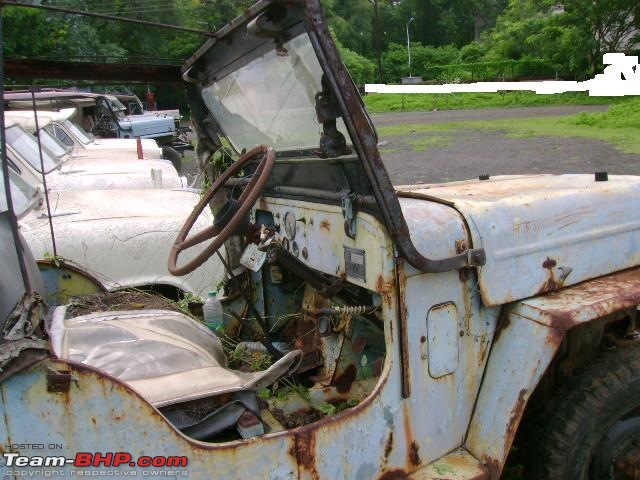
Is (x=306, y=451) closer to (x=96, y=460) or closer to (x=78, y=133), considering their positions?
(x=96, y=460)

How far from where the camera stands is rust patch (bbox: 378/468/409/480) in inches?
82.0

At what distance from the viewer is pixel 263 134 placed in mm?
2775

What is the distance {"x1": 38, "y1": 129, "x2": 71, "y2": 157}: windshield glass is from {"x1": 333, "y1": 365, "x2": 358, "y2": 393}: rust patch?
7.03 m

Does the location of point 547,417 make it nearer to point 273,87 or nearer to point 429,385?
point 429,385

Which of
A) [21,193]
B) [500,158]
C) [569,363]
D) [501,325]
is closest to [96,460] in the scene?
[501,325]

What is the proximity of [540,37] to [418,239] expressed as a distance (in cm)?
3579

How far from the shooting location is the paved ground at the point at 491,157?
38.7 ft

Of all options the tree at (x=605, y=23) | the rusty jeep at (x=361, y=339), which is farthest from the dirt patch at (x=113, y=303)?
the tree at (x=605, y=23)

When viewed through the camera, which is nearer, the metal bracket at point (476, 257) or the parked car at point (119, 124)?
the metal bracket at point (476, 257)

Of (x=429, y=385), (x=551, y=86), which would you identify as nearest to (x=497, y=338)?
(x=429, y=385)

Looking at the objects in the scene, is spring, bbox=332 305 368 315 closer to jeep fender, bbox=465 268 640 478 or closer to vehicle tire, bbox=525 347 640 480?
jeep fender, bbox=465 268 640 478

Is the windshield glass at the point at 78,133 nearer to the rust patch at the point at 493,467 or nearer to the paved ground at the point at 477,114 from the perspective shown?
the rust patch at the point at 493,467

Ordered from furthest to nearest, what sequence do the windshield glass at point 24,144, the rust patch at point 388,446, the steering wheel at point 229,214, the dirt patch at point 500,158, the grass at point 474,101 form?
1. the grass at point 474,101
2. the dirt patch at point 500,158
3. the windshield glass at point 24,144
4. the steering wheel at point 229,214
5. the rust patch at point 388,446

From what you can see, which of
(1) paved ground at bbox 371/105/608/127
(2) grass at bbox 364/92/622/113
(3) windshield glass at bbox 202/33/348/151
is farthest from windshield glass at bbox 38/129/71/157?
(2) grass at bbox 364/92/622/113
